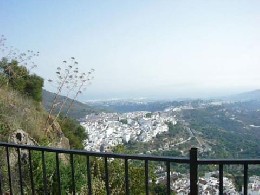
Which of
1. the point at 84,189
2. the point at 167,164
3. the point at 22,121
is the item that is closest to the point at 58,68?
the point at 22,121

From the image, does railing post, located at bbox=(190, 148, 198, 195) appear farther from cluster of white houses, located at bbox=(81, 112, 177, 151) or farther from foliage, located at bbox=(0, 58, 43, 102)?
foliage, located at bbox=(0, 58, 43, 102)

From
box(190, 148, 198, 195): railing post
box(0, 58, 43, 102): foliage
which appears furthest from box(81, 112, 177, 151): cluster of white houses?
box(190, 148, 198, 195): railing post

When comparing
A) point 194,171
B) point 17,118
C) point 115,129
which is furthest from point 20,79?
point 194,171

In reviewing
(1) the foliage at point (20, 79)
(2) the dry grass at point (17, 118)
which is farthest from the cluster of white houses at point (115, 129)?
(1) the foliage at point (20, 79)

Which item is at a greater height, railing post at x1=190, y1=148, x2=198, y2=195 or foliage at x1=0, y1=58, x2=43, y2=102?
foliage at x1=0, y1=58, x2=43, y2=102

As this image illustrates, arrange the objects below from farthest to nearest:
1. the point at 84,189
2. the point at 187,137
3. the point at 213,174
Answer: the point at 187,137, the point at 84,189, the point at 213,174

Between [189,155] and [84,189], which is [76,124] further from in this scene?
[189,155]

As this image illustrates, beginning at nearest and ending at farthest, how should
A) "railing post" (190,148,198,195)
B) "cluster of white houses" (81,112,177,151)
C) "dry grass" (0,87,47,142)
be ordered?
A: "railing post" (190,148,198,195) → "dry grass" (0,87,47,142) → "cluster of white houses" (81,112,177,151)

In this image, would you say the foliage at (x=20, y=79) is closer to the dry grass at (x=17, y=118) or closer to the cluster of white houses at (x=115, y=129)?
the dry grass at (x=17, y=118)
